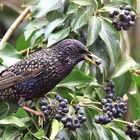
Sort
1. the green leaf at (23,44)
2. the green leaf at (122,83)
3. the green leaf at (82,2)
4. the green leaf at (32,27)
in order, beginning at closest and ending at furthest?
the green leaf at (82,2) < the green leaf at (122,83) < the green leaf at (32,27) < the green leaf at (23,44)

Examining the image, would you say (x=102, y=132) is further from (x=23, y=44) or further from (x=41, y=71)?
(x=23, y=44)

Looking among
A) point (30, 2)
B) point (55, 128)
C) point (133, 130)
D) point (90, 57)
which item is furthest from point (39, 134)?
point (30, 2)

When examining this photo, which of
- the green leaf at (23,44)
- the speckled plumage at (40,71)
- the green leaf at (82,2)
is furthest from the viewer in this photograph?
the green leaf at (23,44)

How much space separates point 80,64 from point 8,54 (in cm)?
44

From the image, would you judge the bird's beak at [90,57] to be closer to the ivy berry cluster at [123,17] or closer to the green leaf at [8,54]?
the ivy berry cluster at [123,17]

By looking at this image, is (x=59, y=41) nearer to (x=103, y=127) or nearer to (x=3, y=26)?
(x=103, y=127)

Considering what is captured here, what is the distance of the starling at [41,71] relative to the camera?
346 centimetres

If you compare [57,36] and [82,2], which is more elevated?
[82,2]

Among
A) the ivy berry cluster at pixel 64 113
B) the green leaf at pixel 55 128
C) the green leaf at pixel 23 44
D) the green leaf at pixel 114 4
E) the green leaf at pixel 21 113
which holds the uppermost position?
Answer: the green leaf at pixel 114 4

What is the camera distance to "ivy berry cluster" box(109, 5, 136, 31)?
350cm

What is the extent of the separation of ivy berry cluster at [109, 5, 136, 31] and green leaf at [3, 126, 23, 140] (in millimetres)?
874

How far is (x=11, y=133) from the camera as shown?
3158 mm

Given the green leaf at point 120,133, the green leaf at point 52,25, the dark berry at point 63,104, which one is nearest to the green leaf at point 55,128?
the dark berry at point 63,104

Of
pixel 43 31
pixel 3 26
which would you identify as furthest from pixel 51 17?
pixel 3 26
